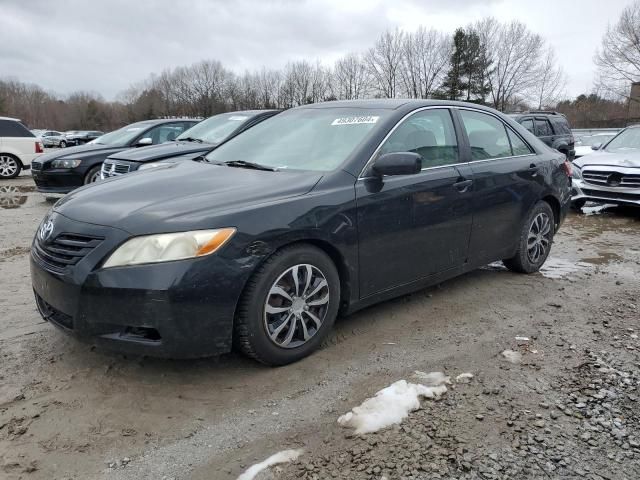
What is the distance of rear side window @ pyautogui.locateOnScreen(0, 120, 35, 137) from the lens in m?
13.7

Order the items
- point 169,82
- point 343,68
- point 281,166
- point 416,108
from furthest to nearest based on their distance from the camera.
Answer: point 169,82
point 343,68
point 416,108
point 281,166

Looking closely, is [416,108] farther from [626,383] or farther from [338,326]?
[626,383]

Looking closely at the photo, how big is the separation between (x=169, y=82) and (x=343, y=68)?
28120mm

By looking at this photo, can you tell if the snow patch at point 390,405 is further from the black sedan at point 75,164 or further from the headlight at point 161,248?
the black sedan at point 75,164

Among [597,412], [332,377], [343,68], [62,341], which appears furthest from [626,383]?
[343,68]

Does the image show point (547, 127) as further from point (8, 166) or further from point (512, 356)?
point (8, 166)

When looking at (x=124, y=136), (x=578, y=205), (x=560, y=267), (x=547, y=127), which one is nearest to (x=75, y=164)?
(x=124, y=136)

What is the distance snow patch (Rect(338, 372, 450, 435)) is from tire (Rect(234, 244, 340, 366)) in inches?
23.3

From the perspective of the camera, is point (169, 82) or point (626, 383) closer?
point (626, 383)

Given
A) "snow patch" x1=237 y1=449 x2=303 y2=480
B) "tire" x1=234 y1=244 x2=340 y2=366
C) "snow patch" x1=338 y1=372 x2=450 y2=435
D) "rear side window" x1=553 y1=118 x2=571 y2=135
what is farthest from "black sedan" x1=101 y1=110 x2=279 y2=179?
"rear side window" x1=553 y1=118 x2=571 y2=135

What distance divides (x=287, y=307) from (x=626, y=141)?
917 cm

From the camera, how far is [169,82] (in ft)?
238

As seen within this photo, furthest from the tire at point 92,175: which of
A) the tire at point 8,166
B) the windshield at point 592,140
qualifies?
the windshield at point 592,140

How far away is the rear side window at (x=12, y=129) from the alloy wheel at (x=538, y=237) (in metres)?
13.9
